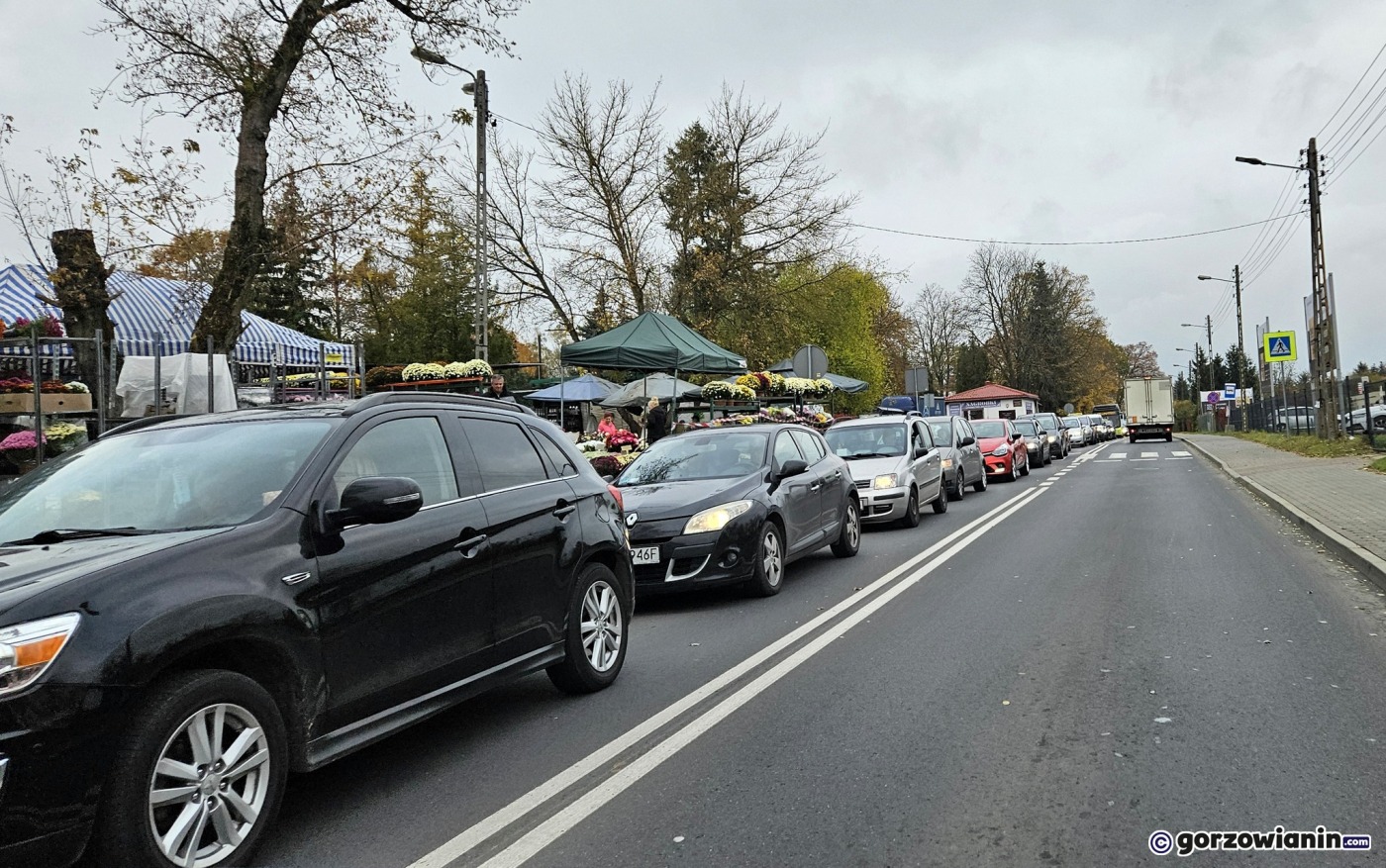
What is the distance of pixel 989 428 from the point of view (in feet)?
86.4

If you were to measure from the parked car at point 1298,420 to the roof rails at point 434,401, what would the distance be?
110 ft

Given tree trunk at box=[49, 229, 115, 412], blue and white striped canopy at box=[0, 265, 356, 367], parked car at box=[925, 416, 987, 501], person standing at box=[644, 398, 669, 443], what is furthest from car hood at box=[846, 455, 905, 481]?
tree trunk at box=[49, 229, 115, 412]

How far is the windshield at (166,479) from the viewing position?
394 cm

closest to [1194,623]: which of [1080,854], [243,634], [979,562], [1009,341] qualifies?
[979,562]

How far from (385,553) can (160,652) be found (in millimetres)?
1127

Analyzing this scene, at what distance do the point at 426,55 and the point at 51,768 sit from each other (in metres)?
15.4

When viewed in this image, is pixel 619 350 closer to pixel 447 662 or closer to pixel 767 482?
pixel 767 482

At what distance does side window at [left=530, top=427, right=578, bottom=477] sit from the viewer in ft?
19.2

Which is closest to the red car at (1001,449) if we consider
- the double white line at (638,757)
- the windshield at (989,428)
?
the windshield at (989,428)

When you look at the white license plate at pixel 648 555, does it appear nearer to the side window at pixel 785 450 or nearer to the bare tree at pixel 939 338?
the side window at pixel 785 450

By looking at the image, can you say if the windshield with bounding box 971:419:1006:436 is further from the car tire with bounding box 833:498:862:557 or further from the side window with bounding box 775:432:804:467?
the side window with bounding box 775:432:804:467

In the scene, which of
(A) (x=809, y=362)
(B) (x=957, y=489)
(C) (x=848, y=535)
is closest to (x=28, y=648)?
(C) (x=848, y=535)

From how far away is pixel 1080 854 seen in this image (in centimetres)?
341

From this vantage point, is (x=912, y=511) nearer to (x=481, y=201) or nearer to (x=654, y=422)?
(x=654, y=422)
